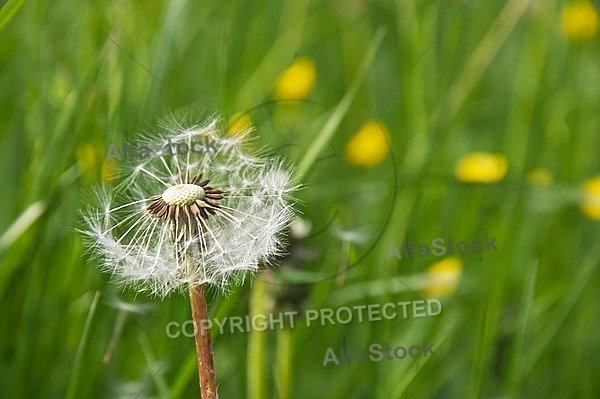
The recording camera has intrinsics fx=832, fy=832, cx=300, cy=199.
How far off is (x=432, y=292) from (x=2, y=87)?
978 mm

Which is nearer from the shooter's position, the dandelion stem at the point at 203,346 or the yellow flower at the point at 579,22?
the dandelion stem at the point at 203,346

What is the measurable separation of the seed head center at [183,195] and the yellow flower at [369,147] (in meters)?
1.14

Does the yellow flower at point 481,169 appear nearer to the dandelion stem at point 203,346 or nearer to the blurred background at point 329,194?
the blurred background at point 329,194

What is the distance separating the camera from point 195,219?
1.70 feet

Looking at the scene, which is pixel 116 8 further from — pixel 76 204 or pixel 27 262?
pixel 27 262

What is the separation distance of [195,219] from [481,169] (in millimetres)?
1079

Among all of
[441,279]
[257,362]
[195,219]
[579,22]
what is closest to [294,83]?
[441,279]

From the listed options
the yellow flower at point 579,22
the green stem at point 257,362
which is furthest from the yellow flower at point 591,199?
the green stem at point 257,362

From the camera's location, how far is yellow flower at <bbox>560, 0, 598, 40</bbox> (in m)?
2.05

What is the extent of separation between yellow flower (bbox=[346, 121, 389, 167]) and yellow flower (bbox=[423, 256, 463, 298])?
30 centimetres

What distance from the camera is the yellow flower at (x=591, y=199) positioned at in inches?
59.6

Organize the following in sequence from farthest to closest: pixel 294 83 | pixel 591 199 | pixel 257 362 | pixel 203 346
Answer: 1. pixel 294 83
2. pixel 591 199
3. pixel 257 362
4. pixel 203 346

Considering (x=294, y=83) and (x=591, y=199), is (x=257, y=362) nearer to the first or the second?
(x=591, y=199)

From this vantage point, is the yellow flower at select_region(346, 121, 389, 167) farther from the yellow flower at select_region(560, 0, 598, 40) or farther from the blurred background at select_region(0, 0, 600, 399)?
the yellow flower at select_region(560, 0, 598, 40)
